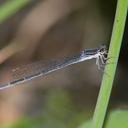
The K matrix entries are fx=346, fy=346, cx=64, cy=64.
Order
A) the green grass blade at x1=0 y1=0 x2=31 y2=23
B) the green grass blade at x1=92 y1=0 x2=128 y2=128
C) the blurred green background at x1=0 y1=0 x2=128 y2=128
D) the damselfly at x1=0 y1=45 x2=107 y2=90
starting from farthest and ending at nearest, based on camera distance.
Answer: the blurred green background at x1=0 y1=0 x2=128 y2=128 < the damselfly at x1=0 y1=45 x2=107 y2=90 < the green grass blade at x1=0 y1=0 x2=31 y2=23 < the green grass blade at x1=92 y1=0 x2=128 y2=128

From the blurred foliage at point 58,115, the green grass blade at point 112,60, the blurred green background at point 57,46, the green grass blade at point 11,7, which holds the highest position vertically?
the blurred green background at point 57,46

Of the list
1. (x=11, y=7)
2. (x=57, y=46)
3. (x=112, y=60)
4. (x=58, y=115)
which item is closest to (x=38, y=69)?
(x=58, y=115)

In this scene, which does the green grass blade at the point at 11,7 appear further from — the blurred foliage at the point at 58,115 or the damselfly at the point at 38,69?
the blurred foliage at the point at 58,115

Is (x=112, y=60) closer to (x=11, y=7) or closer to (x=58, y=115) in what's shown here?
(x=11, y=7)

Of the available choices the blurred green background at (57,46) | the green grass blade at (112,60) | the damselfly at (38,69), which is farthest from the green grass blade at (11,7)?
the blurred green background at (57,46)

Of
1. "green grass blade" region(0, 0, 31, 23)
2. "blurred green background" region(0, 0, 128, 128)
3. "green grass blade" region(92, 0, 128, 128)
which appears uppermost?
"blurred green background" region(0, 0, 128, 128)

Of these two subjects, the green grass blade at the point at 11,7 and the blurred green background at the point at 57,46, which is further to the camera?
the blurred green background at the point at 57,46

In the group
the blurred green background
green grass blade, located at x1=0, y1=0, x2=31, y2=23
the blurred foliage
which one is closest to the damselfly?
the blurred foliage

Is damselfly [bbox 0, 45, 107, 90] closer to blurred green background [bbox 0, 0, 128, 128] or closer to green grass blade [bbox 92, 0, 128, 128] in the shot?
blurred green background [bbox 0, 0, 128, 128]
